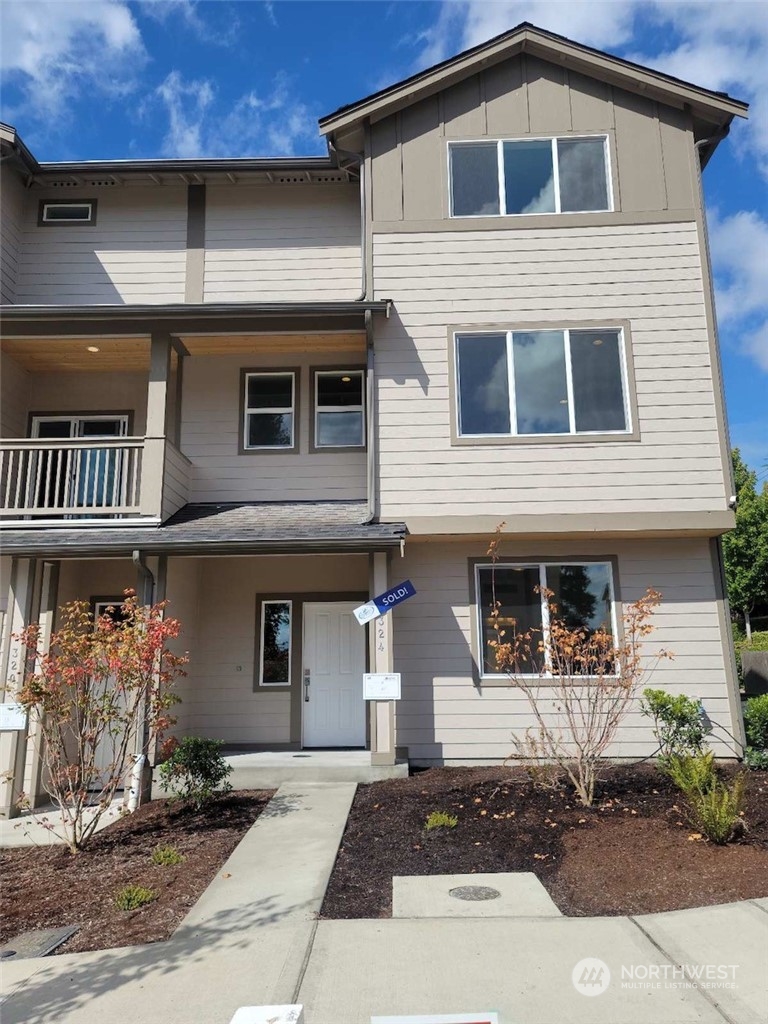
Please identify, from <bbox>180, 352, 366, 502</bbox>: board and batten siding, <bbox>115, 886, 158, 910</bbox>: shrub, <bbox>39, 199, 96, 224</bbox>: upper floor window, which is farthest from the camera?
<bbox>39, 199, 96, 224</bbox>: upper floor window

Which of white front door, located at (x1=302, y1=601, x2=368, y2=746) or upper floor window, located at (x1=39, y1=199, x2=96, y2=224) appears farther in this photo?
upper floor window, located at (x1=39, y1=199, x2=96, y2=224)

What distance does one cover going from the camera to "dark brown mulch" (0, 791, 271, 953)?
4898mm

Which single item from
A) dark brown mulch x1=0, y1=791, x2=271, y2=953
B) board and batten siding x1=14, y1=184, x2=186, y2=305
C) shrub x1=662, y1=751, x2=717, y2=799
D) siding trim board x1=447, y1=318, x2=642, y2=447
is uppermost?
board and batten siding x1=14, y1=184, x2=186, y2=305

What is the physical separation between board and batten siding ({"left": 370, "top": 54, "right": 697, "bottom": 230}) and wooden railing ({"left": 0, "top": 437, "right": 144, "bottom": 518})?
5.13 meters

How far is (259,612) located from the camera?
1089cm

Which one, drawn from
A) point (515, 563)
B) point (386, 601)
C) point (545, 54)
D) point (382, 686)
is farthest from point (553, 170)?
point (382, 686)

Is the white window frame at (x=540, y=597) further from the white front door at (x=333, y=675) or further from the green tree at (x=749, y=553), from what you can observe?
the green tree at (x=749, y=553)

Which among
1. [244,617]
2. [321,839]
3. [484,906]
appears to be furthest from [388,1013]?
[244,617]

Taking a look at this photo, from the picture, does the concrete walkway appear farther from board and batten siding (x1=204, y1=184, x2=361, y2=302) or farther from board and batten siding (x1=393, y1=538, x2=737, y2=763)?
board and batten siding (x1=204, y1=184, x2=361, y2=302)

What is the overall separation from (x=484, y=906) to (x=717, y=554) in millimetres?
6521

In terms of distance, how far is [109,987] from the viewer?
3.91m

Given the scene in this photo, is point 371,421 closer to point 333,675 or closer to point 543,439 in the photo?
point 543,439

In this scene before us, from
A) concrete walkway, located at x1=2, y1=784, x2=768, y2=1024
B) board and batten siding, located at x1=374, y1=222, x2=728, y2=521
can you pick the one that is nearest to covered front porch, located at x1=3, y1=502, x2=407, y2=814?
board and batten siding, located at x1=374, y1=222, x2=728, y2=521

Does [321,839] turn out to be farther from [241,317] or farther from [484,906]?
[241,317]
